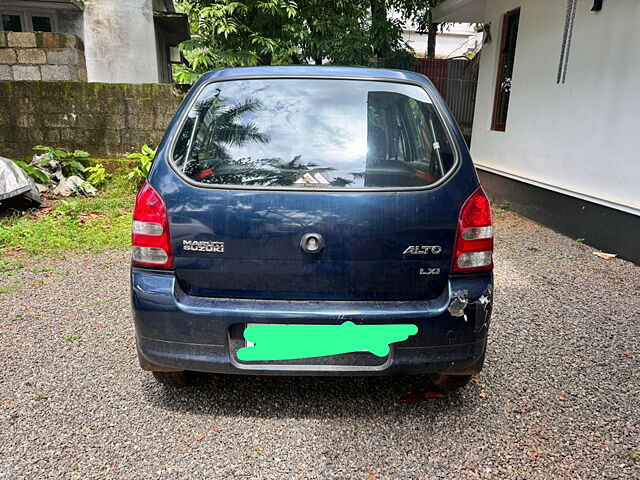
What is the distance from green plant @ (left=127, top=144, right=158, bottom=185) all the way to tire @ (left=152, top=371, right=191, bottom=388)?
5093 mm

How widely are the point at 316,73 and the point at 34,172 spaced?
18.9ft

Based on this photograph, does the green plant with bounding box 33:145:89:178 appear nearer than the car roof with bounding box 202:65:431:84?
No

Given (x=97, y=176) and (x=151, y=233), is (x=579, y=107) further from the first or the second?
(x=97, y=176)

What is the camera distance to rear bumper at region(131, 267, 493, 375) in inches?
79.0

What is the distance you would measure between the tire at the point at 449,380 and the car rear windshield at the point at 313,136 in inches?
40.4

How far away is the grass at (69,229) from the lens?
486 centimetres

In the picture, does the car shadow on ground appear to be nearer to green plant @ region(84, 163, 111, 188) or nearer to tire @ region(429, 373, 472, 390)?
tire @ region(429, 373, 472, 390)

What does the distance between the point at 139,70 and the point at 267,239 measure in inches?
344

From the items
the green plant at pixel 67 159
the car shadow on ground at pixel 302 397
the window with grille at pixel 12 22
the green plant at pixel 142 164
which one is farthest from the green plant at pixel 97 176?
the car shadow on ground at pixel 302 397

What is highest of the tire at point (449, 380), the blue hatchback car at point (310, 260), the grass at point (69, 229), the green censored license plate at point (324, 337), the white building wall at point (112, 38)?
the white building wall at point (112, 38)

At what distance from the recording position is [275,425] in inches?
89.9

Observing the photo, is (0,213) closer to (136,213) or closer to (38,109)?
(38,109)

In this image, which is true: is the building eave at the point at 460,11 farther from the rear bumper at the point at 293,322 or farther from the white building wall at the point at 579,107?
the rear bumper at the point at 293,322

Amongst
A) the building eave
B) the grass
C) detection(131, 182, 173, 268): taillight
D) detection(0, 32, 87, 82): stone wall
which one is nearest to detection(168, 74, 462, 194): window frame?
detection(131, 182, 173, 268): taillight
